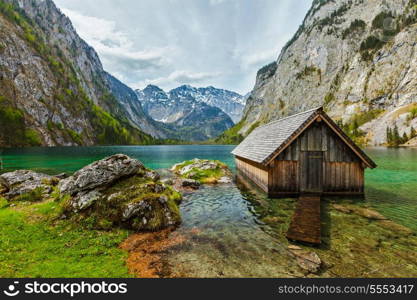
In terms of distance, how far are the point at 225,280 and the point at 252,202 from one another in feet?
37.6

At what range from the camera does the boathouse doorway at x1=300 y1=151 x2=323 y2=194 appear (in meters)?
19.0

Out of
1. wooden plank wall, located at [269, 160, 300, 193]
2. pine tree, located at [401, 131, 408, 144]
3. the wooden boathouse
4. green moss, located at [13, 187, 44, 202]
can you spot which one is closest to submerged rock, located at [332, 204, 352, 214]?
the wooden boathouse

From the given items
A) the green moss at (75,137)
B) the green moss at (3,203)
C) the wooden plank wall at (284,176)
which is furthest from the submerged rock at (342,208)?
the green moss at (75,137)

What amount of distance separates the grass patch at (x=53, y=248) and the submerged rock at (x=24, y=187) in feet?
12.4

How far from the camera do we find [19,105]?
152 meters

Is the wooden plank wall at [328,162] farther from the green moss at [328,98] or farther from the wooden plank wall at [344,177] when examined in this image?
the green moss at [328,98]

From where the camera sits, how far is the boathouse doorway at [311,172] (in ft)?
62.2

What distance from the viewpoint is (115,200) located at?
12.6 metres

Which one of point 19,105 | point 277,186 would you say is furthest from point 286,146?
point 19,105

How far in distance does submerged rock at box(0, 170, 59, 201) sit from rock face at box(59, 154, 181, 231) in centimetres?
489

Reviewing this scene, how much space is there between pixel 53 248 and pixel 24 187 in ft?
38.5

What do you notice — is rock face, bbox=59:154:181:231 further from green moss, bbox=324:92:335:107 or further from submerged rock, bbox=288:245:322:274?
green moss, bbox=324:92:335:107

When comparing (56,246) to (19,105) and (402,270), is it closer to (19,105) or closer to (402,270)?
(402,270)

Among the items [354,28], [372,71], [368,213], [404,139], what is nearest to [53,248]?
[368,213]
